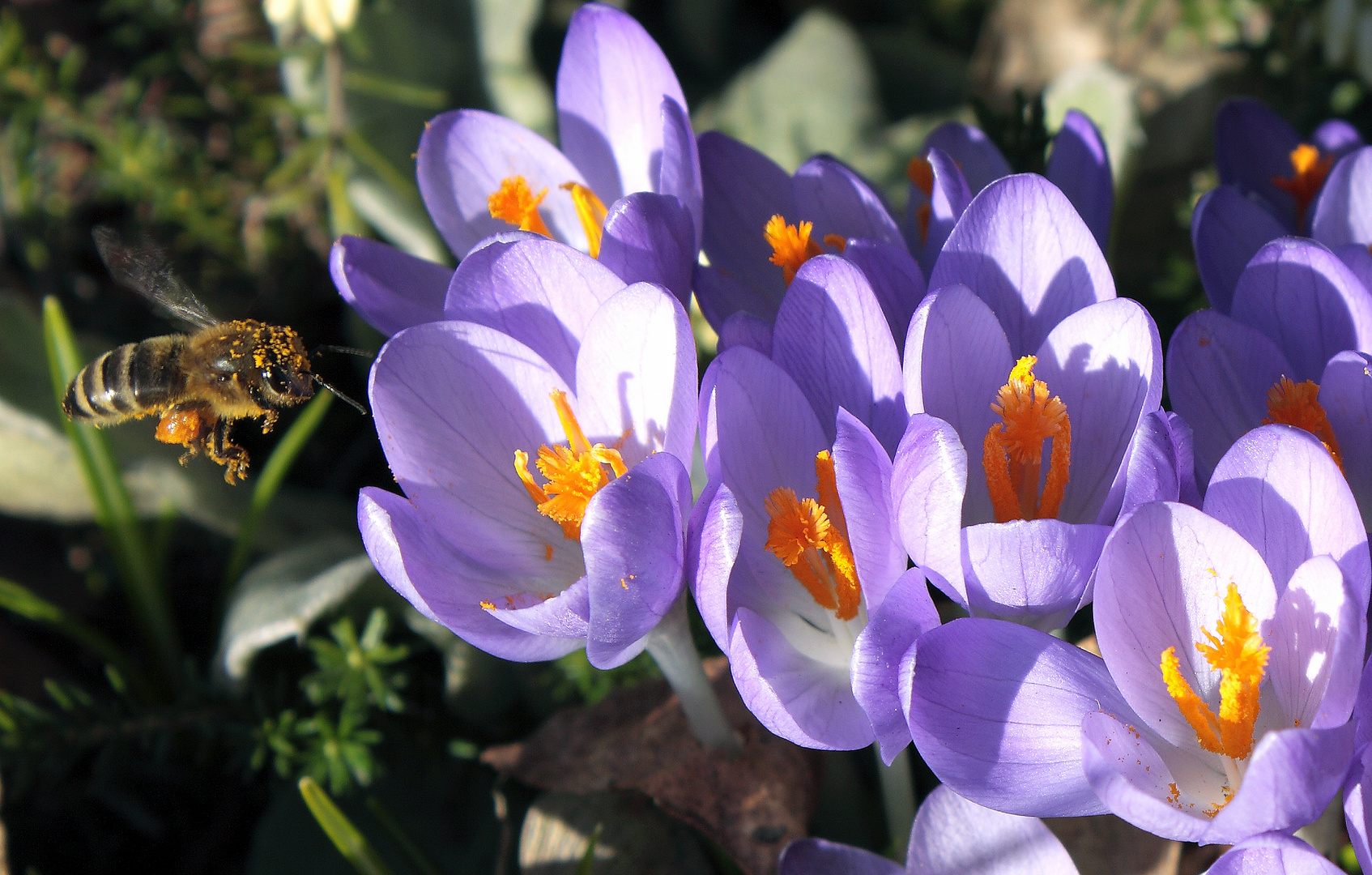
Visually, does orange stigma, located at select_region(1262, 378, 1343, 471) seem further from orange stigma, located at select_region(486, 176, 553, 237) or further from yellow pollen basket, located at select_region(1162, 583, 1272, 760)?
orange stigma, located at select_region(486, 176, 553, 237)

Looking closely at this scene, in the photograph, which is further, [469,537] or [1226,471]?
[469,537]

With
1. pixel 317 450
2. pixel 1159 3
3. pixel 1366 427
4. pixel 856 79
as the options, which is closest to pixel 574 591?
pixel 1366 427

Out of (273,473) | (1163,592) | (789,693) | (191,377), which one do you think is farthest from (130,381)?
(1163,592)

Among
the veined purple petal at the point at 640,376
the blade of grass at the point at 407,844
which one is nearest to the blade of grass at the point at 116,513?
the blade of grass at the point at 407,844

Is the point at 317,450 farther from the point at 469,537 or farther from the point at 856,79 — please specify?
the point at 856,79

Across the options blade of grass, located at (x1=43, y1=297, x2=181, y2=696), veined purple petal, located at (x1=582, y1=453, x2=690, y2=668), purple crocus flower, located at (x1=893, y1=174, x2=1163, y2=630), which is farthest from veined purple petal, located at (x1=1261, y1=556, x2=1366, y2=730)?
blade of grass, located at (x1=43, y1=297, x2=181, y2=696)

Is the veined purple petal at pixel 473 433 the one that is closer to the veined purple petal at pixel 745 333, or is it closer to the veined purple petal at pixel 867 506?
the veined purple petal at pixel 745 333
